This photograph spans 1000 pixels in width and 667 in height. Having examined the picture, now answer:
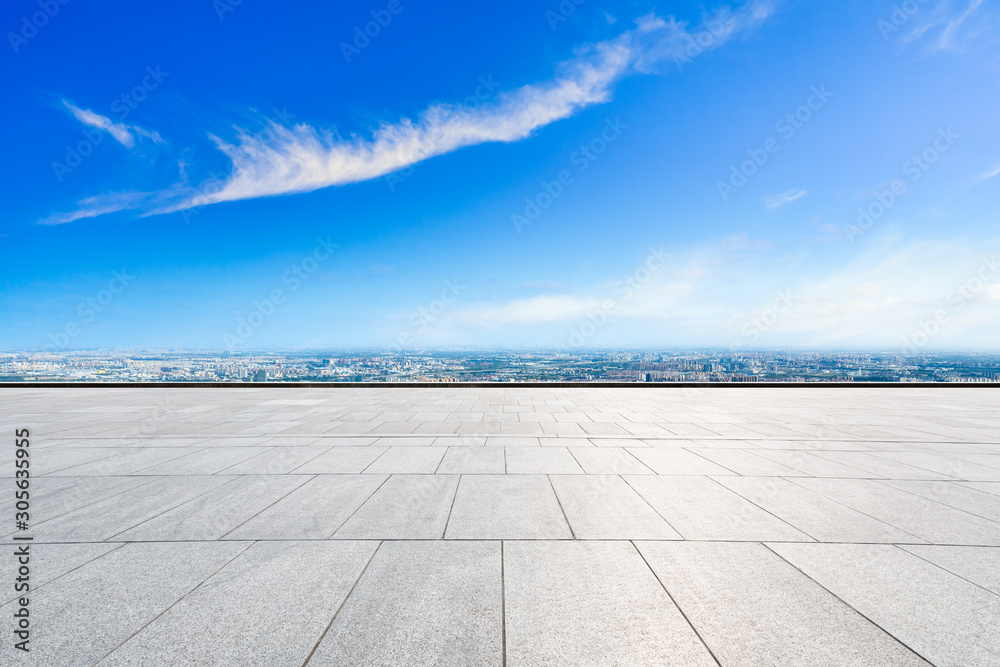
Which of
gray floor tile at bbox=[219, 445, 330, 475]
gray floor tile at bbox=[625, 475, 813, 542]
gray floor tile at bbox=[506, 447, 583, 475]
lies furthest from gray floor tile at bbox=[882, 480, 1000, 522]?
gray floor tile at bbox=[219, 445, 330, 475]

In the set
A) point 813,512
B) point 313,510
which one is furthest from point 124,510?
point 813,512

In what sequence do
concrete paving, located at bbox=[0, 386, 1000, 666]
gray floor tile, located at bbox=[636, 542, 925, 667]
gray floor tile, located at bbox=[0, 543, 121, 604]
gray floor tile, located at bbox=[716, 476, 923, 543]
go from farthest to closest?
gray floor tile, located at bbox=[716, 476, 923, 543], gray floor tile, located at bbox=[0, 543, 121, 604], concrete paving, located at bbox=[0, 386, 1000, 666], gray floor tile, located at bbox=[636, 542, 925, 667]

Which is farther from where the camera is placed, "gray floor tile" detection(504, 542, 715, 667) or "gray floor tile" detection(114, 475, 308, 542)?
"gray floor tile" detection(114, 475, 308, 542)

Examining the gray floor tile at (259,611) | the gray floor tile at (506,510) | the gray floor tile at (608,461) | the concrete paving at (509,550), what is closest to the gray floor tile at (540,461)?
the concrete paving at (509,550)

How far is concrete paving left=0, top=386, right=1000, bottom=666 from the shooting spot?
2785mm

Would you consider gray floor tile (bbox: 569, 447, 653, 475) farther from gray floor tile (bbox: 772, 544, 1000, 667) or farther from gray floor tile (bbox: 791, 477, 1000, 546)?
gray floor tile (bbox: 772, 544, 1000, 667)

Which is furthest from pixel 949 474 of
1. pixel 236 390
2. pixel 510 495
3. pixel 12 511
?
pixel 236 390

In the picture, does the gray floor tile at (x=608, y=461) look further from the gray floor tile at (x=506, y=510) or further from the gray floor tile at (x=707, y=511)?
the gray floor tile at (x=506, y=510)

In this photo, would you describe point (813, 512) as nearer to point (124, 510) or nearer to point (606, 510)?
point (606, 510)

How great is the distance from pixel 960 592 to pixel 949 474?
4.57m

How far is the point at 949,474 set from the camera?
21.3ft

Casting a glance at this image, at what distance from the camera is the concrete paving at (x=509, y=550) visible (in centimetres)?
279

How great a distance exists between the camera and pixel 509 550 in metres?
4.04

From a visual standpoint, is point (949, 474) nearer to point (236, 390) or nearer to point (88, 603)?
point (88, 603)
